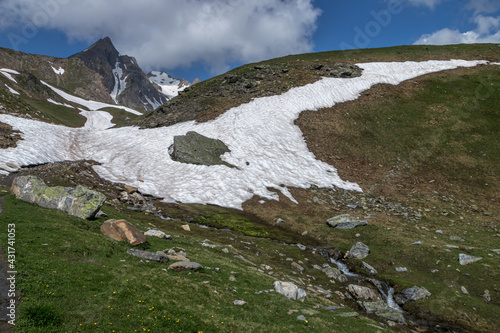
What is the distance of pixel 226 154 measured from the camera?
148 ft

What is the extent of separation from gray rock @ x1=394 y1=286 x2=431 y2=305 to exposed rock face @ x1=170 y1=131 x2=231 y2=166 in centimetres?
2941

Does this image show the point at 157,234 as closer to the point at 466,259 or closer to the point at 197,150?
the point at 197,150

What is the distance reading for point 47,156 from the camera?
1527 inches

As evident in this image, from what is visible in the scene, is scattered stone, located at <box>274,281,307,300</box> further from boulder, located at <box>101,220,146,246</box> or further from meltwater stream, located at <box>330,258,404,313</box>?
boulder, located at <box>101,220,146,246</box>

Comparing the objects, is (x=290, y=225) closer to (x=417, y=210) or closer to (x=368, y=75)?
(x=417, y=210)

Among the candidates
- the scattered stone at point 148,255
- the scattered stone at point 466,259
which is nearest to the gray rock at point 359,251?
the scattered stone at point 466,259

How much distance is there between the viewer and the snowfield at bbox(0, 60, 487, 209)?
36969 millimetres

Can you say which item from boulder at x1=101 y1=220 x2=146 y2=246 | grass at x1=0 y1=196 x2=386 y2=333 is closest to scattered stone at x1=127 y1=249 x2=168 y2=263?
grass at x1=0 y1=196 x2=386 y2=333

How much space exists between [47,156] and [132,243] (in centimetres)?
3161

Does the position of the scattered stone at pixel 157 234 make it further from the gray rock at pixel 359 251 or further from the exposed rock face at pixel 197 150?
the exposed rock face at pixel 197 150

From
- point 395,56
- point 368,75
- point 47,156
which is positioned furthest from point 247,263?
point 395,56

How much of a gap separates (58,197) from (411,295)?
2805 centimetres

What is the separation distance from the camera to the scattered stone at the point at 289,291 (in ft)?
52.5

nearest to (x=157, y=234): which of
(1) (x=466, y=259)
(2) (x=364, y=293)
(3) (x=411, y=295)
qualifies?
(2) (x=364, y=293)
